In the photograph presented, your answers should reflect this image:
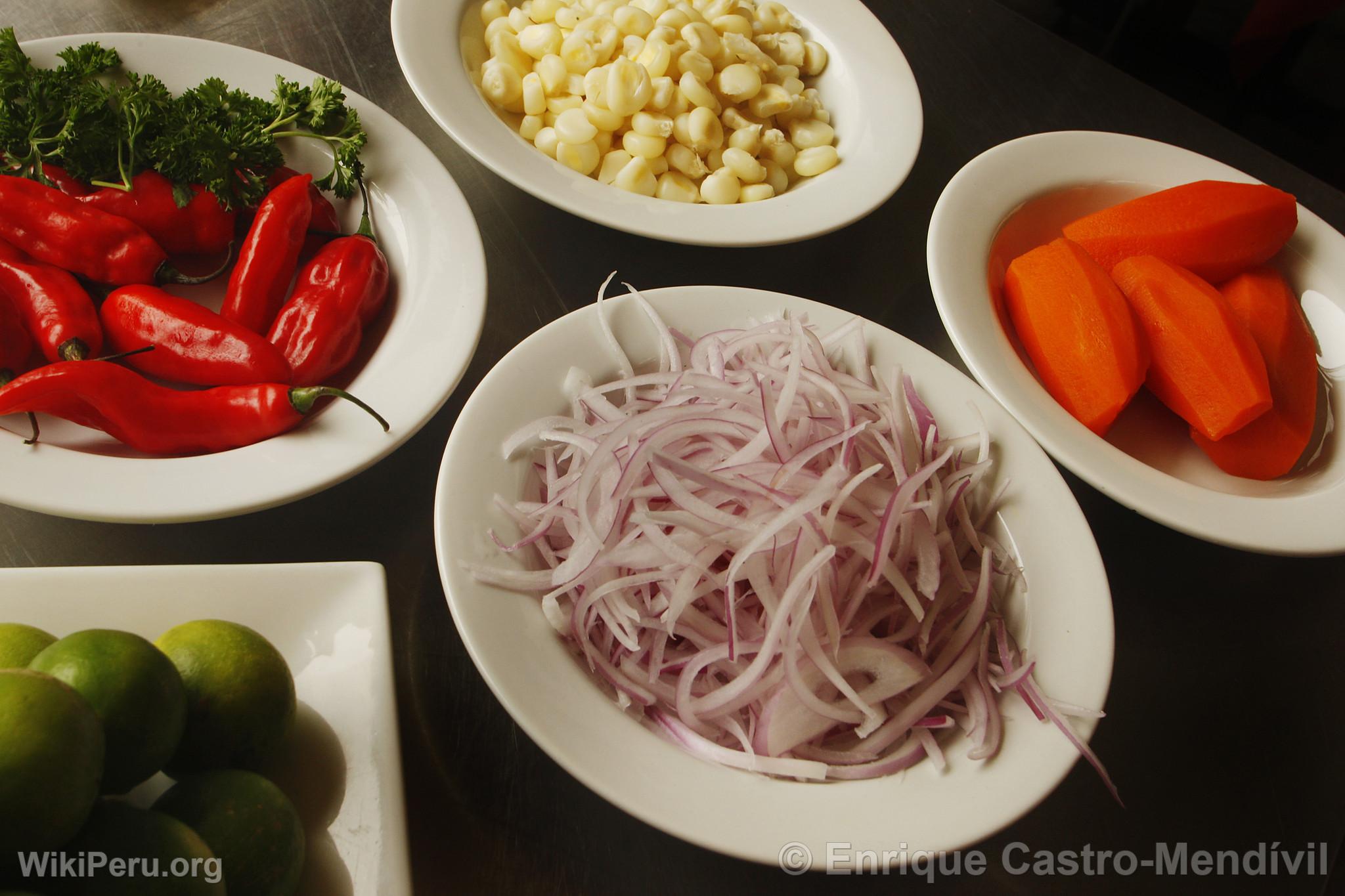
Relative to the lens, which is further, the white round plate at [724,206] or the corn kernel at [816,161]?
the corn kernel at [816,161]

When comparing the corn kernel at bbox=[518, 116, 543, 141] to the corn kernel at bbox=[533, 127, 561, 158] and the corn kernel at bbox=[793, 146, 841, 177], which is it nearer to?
the corn kernel at bbox=[533, 127, 561, 158]

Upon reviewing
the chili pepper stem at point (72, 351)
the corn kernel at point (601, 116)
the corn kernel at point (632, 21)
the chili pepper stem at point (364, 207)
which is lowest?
the chili pepper stem at point (72, 351)

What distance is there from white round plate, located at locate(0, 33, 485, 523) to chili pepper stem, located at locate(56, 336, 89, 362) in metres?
0.07

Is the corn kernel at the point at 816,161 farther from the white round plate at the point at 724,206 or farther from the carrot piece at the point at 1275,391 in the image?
the carrot piece at the point at 1275,391

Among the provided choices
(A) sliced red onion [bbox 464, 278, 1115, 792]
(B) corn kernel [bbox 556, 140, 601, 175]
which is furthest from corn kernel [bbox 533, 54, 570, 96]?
(A) sliced red onion [bbox 464, 278, 1115, 792]

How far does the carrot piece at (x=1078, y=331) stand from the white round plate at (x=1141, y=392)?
0.13 feet

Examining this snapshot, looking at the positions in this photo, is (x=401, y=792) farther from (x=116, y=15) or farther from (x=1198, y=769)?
(x=116, y=15)

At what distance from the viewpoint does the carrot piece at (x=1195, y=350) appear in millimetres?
1010

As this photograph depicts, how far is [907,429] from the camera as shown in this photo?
875mm

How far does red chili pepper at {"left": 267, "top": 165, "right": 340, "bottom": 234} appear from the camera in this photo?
3.58ft

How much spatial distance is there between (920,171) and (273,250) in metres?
1.01

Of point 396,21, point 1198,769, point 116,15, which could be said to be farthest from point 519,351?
point 116,15

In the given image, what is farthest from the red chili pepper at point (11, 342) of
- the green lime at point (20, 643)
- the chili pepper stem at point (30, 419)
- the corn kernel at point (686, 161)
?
the corn kernel at point (686, 161)

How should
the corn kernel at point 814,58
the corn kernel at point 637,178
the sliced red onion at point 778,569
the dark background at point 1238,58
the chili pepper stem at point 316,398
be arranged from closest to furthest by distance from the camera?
the sliced red onion at point 778,569, the chili pepper stem at point 316,398, the corn kernel at point 637,178, the corn kernel at point 814,58, the dark background at point 1238,58
